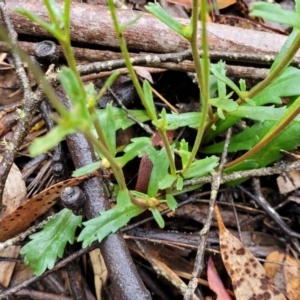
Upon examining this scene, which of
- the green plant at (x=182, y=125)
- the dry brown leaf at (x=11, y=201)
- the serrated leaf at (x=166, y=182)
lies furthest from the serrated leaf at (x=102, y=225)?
the dry brown leaf at (x=11, y=201)

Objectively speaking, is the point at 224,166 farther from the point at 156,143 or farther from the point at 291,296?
the point at 291,296

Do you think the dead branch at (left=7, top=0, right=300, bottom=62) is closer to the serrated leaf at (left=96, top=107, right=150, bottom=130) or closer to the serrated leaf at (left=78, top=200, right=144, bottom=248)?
the serrated leaf at (left=96, top=107, right=150, bottom=130)

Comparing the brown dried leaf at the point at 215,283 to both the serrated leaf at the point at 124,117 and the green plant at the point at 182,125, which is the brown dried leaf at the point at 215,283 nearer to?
the green plant at the point at 182,125

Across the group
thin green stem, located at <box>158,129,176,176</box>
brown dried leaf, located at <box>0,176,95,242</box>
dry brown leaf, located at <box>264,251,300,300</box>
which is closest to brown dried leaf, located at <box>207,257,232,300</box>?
dry brown leaf, located at <box>264,251,300,300</box>

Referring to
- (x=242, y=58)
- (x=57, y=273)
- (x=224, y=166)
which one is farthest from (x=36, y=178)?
(x=242, y=58)

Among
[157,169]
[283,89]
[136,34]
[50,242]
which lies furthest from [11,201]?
[283,89]

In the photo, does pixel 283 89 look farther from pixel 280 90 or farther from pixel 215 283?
pixel 215 283

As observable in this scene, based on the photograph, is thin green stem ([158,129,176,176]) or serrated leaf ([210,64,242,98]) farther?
serrated leaf ([210,64,242,98])
